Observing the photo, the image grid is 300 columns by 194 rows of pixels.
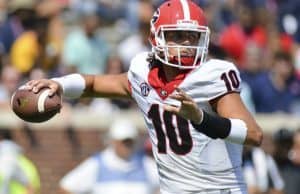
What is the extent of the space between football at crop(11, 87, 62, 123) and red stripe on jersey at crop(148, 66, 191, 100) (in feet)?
1.64

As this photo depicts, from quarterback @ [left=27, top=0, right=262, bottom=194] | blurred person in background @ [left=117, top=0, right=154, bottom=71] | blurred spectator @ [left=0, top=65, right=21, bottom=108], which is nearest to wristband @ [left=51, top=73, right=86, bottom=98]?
quarterback @ [left=27, top=0, right=262, bottom=194]

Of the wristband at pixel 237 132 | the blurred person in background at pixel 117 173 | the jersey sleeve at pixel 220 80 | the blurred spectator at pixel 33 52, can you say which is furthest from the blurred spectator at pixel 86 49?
the wristband at pixel 237 132

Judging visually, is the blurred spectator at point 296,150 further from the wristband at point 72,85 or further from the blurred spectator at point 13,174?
the wristband at point 72,85

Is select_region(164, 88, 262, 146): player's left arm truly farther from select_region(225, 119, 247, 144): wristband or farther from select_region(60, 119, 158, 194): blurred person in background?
select_region(60, 119, 158, 194): blurred person in background

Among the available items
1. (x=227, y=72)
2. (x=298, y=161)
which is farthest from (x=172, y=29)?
(x=298, y=161)

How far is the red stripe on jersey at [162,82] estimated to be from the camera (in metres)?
5.80

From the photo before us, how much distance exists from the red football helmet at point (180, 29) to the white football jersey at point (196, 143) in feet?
0.26

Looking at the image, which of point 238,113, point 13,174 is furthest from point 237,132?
point 13,174

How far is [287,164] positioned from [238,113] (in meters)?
4.47

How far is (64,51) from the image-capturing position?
38.0 feet

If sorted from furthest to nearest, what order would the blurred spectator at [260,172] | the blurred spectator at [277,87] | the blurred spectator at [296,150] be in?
the blurred spectator at [277,87], the blurred spectator at [296,150], the blurred spectator at [260,172]

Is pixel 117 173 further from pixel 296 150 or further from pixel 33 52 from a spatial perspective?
pixel 33 52

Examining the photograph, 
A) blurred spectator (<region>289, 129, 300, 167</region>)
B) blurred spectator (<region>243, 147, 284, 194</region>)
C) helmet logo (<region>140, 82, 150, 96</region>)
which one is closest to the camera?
helmet logo (<region>140, 82, 150, 96</region>)

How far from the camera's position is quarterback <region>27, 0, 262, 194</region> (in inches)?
225
